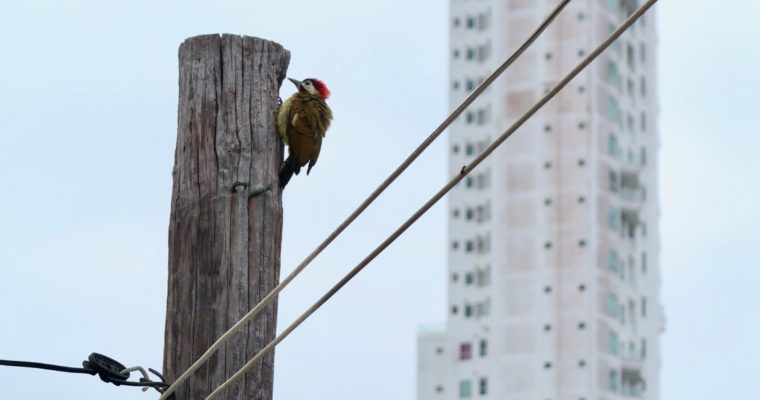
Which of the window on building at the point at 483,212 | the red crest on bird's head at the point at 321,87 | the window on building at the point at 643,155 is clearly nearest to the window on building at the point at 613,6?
the window on building at the point at 643,155

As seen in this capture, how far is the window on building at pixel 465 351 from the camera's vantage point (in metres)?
105

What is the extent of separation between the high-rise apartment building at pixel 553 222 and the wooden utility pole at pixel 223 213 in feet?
303

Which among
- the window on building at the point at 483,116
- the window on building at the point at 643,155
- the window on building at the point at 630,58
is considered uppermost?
the window on building at the point at 630,58

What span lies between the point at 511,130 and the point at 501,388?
316ft

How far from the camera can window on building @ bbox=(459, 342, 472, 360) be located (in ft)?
344

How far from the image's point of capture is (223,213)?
27.6 feet

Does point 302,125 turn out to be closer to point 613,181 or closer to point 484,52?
point 613,181

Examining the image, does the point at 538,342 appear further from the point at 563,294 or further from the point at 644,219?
the point at 644,219

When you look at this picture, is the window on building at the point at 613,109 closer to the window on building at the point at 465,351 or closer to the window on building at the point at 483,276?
the window on building at the point at 483,276

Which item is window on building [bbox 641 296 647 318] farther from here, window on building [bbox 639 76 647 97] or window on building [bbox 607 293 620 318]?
window on building [bbox 639 76 647 97]

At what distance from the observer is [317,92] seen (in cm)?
1019

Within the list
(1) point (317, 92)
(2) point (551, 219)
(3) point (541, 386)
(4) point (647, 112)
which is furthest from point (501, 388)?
(1) point (317, 92)

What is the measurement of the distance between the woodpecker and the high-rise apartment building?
90914mm

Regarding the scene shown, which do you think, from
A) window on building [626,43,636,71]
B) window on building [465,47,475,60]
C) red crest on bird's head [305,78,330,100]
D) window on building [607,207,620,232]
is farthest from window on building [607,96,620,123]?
red crest on bird's head [305,78,330,100]
